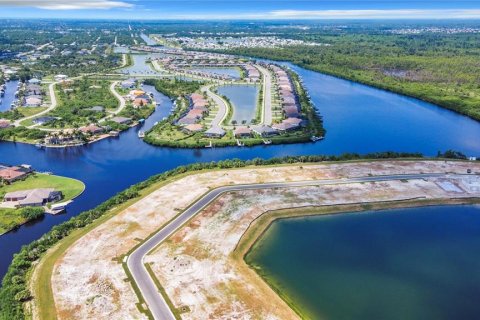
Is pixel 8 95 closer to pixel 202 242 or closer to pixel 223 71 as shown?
pixel 223 71

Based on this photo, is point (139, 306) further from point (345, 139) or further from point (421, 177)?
point (345, 139)

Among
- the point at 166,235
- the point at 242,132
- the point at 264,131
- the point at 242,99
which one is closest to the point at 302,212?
the point at 166,235

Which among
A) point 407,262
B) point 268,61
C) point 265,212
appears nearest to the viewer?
point 407,262

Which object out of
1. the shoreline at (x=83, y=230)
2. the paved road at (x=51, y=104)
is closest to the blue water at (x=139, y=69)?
the paved road at (x=51, y=104)

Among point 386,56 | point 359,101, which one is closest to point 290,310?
point 359,101


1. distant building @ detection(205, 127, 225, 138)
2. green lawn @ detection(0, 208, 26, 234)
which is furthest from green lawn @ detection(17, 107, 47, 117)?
green lawn @ detection(0, 208, 26, 234)
